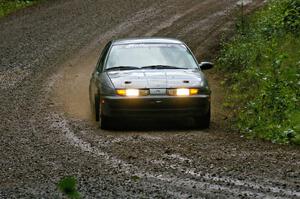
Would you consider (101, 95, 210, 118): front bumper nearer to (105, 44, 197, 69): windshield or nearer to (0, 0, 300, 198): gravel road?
(0, 0, 300, 198): gravel road

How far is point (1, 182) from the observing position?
8.28 meters

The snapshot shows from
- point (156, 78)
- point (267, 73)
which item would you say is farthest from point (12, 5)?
point (156, 78)

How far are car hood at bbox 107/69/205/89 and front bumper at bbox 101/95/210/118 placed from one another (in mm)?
234

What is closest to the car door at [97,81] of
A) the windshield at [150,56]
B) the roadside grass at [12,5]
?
the windshield at [150,56]

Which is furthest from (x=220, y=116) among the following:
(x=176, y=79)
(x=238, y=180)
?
(x=238, y=180)

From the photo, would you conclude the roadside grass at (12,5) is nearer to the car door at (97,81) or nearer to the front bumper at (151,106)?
the car door at (97,81)

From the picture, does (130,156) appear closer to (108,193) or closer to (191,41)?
(108,193)

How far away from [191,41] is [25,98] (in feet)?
25.9

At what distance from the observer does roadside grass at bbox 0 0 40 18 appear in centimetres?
3014

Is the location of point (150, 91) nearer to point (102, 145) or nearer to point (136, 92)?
point (136, 92)

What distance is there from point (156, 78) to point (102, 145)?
2050 mm

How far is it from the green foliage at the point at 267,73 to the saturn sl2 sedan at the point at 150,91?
100 centimetres

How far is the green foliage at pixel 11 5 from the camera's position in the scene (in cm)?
3015

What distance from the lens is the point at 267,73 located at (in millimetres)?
16109
